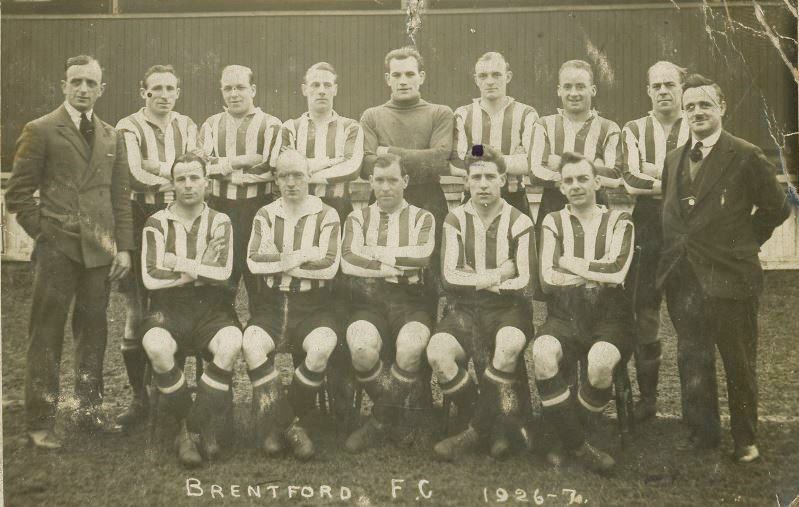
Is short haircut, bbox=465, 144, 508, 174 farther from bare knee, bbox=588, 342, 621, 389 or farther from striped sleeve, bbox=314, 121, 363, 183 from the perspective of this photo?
bare knee, bbox=588, 342, 621, 389

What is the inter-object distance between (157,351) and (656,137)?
8.10 ft

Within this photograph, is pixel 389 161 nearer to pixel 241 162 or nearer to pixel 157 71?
pixel 241 162

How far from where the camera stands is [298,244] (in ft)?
11.1

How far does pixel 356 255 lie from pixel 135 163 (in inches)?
45.8

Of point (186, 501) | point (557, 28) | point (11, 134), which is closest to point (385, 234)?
point (557, 28)

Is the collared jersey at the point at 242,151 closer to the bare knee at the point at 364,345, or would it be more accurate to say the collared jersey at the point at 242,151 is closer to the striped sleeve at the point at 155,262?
the striped sleeve at the point at 155,262

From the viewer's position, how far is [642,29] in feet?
11.1

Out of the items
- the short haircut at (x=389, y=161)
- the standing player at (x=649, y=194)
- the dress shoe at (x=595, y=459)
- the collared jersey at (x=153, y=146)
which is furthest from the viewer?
the collared jersey at (x=153, y=146)

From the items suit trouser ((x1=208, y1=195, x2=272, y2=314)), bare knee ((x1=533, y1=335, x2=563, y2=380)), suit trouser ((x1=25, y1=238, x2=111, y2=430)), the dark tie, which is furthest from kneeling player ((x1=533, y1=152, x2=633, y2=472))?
the dark tie

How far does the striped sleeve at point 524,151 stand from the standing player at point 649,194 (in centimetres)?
42

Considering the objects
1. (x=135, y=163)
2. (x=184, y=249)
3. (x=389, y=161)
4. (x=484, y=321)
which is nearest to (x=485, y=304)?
(x=484, y=321)

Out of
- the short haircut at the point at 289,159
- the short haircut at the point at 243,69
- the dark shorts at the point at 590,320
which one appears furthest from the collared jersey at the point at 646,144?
the short haircut at the point at 243,69

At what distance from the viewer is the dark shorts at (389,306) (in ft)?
10.9

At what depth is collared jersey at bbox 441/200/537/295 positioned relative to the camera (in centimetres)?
330
